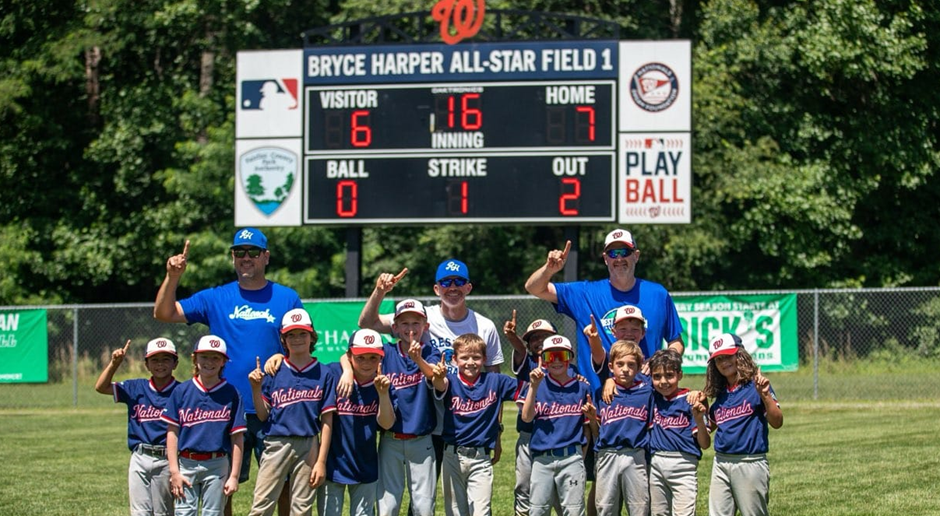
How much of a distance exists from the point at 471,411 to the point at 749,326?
1113 centimetres

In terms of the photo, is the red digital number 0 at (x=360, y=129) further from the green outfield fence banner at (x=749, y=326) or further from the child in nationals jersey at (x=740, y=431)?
the child in nationals jersey at (x=740, y=431)

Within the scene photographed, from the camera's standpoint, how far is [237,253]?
7855 millimetres

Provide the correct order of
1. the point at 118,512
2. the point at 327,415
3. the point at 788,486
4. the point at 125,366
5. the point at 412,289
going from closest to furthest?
the point at 327,415, the point at 118,512, the point at 788,486, the point at 125,366, the point at 412,289

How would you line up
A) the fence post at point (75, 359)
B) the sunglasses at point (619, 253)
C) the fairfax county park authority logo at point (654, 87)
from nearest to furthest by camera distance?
1. the sunglasses at point (619, 253)
2. the fairfax county park authority logo at point (654, 87)
3. the fence post at point (75, 359)

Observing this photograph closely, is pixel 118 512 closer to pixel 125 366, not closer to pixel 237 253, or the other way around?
pixel 237 253

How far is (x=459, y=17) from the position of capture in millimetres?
18484

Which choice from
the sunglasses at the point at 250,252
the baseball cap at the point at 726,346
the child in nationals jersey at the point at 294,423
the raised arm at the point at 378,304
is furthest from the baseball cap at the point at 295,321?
the baseball cap at the point at 726,346

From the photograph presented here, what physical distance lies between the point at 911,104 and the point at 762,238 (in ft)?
15.5

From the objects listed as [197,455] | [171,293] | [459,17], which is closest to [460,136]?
[459,17]

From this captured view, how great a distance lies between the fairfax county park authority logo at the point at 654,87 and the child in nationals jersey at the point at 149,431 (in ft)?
36.7

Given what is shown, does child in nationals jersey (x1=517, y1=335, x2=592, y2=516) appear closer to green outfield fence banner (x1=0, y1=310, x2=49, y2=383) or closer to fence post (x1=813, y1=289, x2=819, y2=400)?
fence post (x1=813, y1=289, x2=819, y2=400)

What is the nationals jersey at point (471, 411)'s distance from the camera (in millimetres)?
7805

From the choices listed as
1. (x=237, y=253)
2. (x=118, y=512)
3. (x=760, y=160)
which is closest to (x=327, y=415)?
(x=237, y=253)

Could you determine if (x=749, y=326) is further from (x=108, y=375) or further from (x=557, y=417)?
(x=108, y=375)
